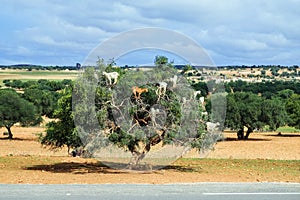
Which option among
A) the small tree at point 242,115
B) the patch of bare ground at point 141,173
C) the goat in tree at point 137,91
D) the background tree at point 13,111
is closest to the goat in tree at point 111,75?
the goat in tree at point 137,91

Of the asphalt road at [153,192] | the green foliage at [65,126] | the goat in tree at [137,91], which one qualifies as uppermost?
the goat in tree at [137,91]

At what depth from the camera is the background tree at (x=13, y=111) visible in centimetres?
4572

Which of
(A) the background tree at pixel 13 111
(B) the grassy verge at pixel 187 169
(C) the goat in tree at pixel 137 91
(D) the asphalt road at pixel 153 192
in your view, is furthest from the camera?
(A) the background tree at pixel 13 111

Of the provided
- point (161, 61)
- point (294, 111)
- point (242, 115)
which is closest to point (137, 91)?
point (161, 61)

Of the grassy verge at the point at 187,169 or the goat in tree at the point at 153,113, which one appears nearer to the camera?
the goat in tree at the point at 153,113

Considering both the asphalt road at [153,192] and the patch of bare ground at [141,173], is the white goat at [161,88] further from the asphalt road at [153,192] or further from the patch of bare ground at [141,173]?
the asphalt road at [153,192]

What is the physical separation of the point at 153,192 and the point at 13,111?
3829cm

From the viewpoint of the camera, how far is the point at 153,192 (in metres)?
10.4

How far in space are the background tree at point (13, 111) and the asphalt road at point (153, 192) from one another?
36.3 metres

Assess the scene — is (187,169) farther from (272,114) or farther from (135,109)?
(272,114)

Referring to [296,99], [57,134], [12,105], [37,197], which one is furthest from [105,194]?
[296,99]

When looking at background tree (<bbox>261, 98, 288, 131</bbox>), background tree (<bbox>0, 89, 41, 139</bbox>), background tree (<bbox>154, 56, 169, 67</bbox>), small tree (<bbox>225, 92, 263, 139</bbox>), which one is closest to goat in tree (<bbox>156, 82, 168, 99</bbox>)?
background tree (<bbox>154, 56, 169, 67</bbox>)

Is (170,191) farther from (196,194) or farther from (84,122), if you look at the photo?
(84,122)

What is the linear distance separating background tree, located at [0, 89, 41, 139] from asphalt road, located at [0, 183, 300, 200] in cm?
3634
